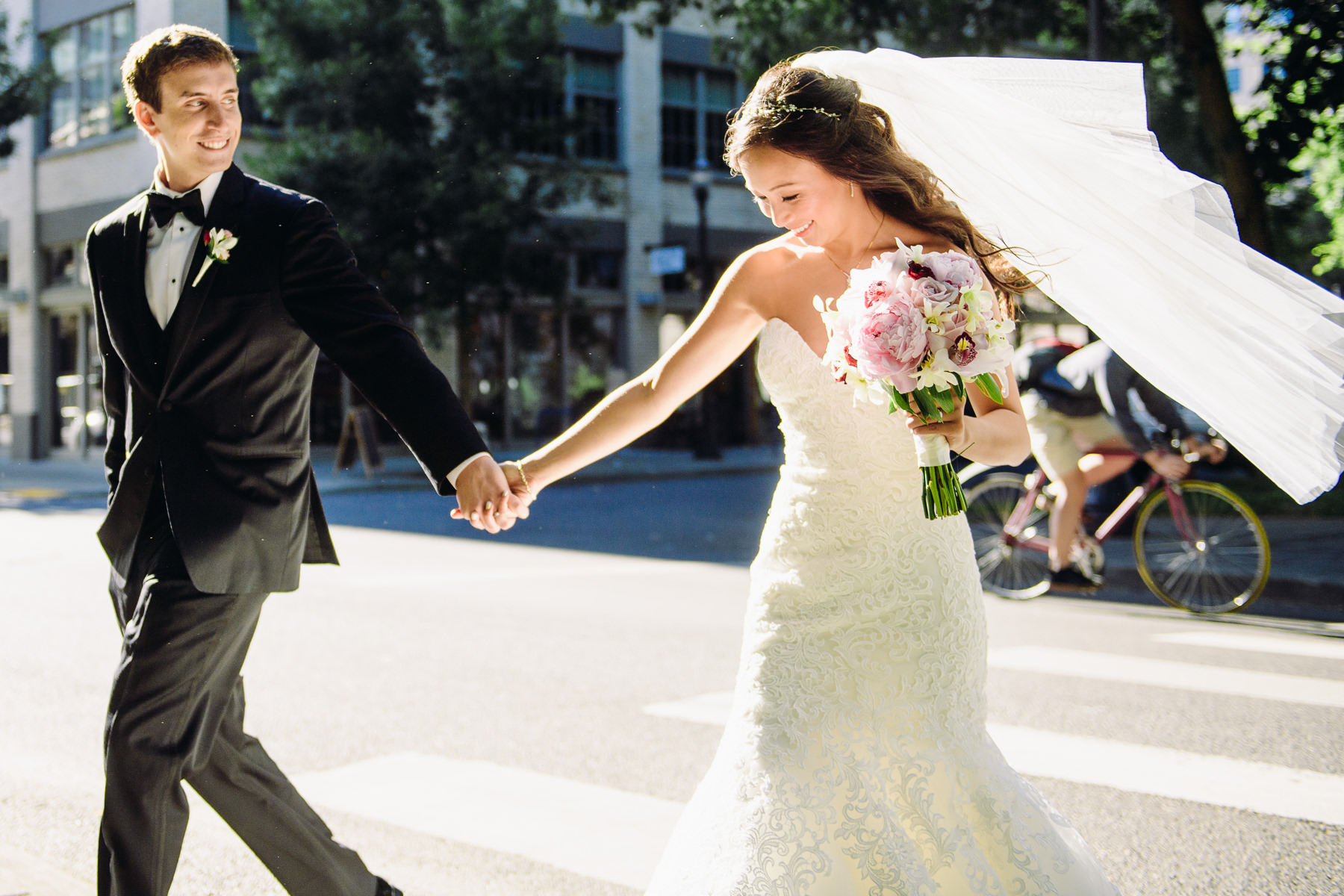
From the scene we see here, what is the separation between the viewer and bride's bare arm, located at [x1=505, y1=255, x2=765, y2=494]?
9.09 feet

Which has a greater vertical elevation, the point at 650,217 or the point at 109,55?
the point at 109,55

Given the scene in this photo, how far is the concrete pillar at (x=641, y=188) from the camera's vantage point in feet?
87.1

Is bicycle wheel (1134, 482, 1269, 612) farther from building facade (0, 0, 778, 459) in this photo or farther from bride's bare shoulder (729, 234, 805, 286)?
building facade (0, 0, 778, 459)

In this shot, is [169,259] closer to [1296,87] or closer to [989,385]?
[989,385]

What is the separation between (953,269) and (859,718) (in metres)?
0.92

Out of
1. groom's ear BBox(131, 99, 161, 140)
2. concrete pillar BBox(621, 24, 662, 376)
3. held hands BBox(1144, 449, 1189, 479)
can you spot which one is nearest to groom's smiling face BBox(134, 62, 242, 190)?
groom's ear BBox(131, 99, 161, 140)

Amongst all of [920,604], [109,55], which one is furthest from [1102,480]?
[109,55]

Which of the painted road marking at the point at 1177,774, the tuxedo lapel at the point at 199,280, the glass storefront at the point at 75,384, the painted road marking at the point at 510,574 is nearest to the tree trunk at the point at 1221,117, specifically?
the painted road marking at the point at 510,574

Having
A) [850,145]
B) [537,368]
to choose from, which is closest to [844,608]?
[850,145]

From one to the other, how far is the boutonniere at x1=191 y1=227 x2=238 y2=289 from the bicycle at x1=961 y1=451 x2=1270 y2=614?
17.7 feet

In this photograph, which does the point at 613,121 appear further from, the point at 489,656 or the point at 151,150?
the point at 489,656

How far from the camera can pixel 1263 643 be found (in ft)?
22.4

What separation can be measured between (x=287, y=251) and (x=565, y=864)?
200cm

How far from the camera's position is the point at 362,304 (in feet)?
8.84
